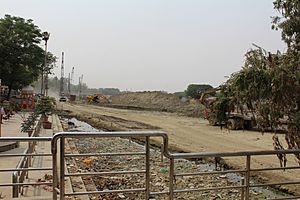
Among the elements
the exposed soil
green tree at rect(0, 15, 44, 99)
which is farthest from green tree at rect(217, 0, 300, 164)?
the exposed soil

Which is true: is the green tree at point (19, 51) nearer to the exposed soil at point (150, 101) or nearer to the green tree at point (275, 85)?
the exposed soil at point (150, 101)

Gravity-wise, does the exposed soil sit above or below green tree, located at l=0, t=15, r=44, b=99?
below

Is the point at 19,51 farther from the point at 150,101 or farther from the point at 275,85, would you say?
the point at 150,101

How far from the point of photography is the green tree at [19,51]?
121 ft

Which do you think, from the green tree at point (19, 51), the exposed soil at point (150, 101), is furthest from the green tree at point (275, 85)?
the exposed soil at point (150, 101)

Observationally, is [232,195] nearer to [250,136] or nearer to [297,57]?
[297,57]

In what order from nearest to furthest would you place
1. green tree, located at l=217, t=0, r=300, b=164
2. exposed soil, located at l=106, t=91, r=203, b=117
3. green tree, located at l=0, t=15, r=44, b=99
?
1. green tree, located at l=217, t=0, r=300, b=164
2. green tree, located at l=0, t=15, r=44, b=99
3. exposed soil, located at l=106, t=91, r=203, b=117

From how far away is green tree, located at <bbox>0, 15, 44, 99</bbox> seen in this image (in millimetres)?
37031

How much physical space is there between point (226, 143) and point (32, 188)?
14.2 m

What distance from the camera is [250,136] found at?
79.2ft

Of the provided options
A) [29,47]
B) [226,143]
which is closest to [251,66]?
[226,143]

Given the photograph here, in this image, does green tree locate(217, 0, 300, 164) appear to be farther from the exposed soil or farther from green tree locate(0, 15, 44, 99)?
Result: the exposed soil

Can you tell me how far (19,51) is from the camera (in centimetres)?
3772

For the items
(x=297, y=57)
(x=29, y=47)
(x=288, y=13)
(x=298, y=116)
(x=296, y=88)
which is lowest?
(x=298, y=116)
